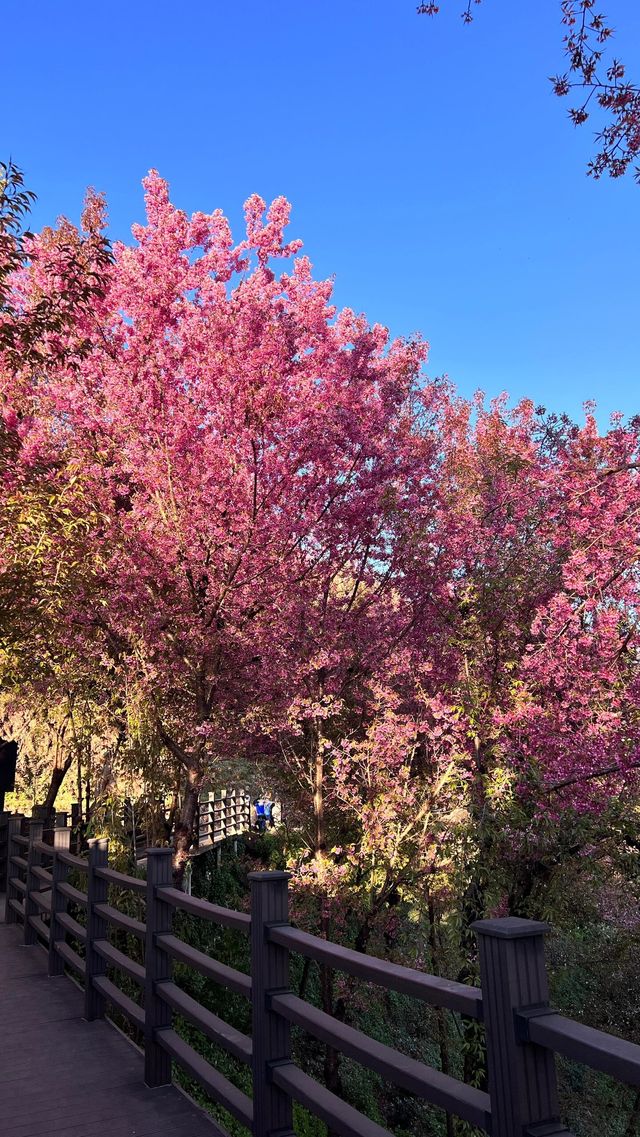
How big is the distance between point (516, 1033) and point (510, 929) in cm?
27

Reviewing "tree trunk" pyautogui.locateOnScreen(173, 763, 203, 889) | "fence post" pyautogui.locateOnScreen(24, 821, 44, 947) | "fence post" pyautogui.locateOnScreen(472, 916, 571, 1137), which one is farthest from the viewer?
"tree trunk" pyautogui.locateOnScreen(173, 763, 203, 889)

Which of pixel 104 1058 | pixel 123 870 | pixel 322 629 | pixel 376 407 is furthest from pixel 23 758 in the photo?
pixel 104 1058

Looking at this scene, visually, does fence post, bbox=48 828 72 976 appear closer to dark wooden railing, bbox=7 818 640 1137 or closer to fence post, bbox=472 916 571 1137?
dark wooden railing, bbox=7 818 640 1137

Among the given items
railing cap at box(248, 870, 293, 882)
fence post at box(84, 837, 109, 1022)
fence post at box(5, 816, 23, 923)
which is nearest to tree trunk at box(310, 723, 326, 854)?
fence post at box(5, 816, 23, 923)

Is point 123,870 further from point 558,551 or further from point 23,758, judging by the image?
point 23,758

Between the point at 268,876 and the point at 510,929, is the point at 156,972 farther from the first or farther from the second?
the point at 510,929

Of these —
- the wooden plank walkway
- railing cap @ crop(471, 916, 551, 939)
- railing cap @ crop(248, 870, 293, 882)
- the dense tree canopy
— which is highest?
the dense tree canopy

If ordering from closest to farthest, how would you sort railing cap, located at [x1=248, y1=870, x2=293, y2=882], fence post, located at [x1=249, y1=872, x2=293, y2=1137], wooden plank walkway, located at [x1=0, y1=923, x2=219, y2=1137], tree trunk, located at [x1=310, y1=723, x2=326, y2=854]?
fence post, located at [x1=249, y1=872, x2=293, y2=1137] → railing cap, located at [x1=248, y1=870, x2=293, y2=882] → wooden plank walkway, located at [x1=0, y1=923, x2=219, y2=1137] → tree trunk, located at [x1=310, y1=723, x2=326, y2=854]

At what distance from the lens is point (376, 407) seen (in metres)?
11.7

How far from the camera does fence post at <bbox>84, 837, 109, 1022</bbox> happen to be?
20.0 feet

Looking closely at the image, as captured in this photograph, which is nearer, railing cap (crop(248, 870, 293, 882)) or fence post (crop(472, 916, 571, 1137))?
fence post (crop(472, 916, 571, 1137))

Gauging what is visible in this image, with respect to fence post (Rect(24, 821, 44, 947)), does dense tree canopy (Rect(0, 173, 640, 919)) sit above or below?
above

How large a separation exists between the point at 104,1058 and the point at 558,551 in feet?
27.2

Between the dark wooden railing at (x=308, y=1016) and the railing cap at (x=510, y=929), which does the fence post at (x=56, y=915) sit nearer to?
the dark wooden railing at (x=308, y=1016)
